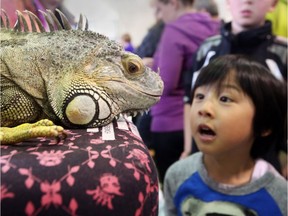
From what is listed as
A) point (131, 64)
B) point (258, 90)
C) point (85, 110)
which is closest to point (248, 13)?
point (258, 90)

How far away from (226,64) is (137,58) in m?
0.48

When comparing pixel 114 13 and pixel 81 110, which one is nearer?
pixel 81 110

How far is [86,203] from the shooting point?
46cm

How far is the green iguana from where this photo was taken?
2.08ft

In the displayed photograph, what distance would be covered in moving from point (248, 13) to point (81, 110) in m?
0.92

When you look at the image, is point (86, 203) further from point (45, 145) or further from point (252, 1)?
point (252, 1)

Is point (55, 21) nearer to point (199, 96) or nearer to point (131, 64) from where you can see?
point (131, 64)

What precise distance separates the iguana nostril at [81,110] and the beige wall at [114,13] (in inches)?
7.8

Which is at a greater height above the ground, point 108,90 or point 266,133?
point 108,90

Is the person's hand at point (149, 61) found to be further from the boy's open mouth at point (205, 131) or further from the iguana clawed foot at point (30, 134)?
the iguana clawed foot at point (30, 134)

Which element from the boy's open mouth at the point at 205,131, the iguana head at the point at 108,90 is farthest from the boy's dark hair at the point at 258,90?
the iguana head at the point at 108,90

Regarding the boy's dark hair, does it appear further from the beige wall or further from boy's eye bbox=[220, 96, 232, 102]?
the beige wall

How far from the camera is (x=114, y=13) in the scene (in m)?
2.17

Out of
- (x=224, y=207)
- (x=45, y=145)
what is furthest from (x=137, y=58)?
(x=224, y=207)
